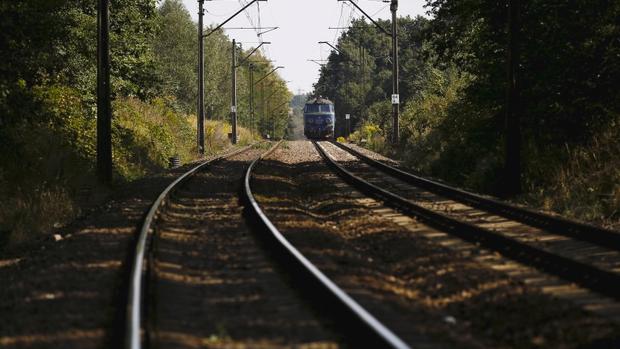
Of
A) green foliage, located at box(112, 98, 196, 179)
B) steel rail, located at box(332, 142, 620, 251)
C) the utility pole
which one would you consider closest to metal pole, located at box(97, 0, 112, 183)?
green foliage, located at box(112, 98, 196, 179)

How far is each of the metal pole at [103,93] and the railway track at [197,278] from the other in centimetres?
681

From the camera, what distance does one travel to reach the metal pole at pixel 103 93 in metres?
21.1

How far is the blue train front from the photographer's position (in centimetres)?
7031

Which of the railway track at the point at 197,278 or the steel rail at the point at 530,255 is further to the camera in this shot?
the steel rail at the point at 530,255

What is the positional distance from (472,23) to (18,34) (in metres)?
14.0

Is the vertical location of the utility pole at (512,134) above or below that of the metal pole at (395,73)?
below

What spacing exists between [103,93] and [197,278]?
44.4 feet

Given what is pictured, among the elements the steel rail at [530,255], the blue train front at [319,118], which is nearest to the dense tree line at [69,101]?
the steel rail at [530,255]

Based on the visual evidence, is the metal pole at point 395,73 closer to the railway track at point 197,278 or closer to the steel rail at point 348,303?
the railway track at point 197,278

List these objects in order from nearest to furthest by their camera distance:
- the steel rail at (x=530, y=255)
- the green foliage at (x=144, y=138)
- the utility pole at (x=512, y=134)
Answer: the steel rail at (x=530, y=255)
the utility pole at (x=512, y=134)
the green foliage at (x=144, y=138)

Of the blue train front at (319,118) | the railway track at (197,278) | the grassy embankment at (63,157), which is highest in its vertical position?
the blue train front at (319,118)

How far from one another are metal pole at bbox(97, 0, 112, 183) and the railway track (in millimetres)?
6813

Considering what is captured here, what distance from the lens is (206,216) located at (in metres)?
15.0

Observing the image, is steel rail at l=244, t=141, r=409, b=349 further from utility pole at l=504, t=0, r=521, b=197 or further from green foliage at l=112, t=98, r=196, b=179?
green foliage at l=112, t=98, r=196, b=179
